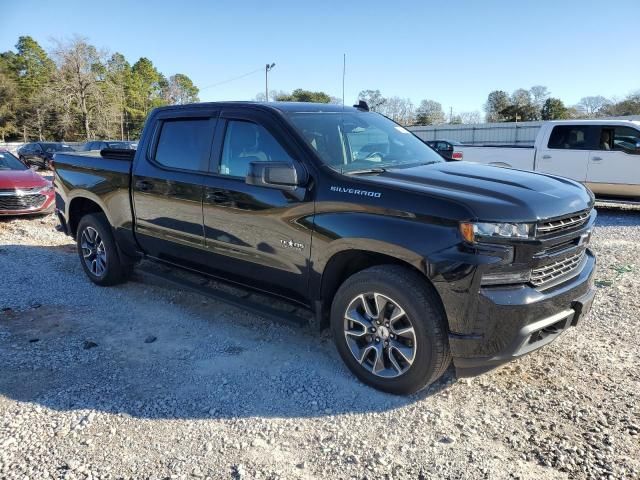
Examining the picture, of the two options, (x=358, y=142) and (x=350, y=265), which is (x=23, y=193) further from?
(x=350, y=265)

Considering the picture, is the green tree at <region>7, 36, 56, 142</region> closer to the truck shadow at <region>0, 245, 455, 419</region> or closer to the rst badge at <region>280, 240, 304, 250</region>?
the truck shadow at <region>0, 245, 455, 419</region>

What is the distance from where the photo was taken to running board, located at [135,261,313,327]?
12.8 ft

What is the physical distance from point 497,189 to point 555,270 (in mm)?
634

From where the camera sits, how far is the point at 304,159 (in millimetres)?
3648

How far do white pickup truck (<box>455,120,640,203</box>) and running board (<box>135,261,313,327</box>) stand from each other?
7.31m

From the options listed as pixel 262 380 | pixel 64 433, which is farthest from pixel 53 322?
pixel 262 380

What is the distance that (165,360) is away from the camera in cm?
397

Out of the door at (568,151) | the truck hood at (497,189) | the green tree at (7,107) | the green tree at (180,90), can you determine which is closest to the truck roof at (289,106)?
the truck hood at (497,189)

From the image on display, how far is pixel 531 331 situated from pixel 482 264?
1.73 feet

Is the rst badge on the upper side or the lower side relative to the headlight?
lower

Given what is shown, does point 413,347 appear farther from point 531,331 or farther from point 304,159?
point 304,159

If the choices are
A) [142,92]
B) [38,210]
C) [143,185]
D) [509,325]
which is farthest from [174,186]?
[142,92]

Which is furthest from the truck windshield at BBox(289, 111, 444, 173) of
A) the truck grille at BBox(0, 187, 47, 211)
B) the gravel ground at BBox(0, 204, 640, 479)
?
the truck grille at BBox(0, 187, 47, 211)

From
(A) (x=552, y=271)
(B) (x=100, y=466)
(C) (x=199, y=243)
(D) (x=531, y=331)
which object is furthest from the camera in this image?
(C) (x=199, y=243)
